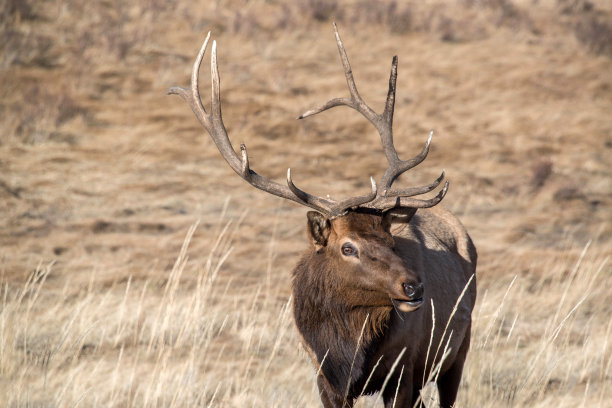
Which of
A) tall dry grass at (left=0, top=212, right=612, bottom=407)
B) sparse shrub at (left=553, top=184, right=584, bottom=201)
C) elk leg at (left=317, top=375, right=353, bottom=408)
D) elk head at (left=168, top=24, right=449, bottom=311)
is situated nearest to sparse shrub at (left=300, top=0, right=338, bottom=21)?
sparse shrub at (left=553, top=184, right=584, bottom=201)

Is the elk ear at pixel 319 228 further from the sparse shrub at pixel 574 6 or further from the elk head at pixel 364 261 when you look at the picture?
the sparse shrub at pixel 574 6

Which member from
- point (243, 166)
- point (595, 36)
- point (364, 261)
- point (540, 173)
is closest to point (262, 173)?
point (540, 173)

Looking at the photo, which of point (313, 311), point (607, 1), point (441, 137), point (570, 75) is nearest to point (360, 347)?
point (313, 311)

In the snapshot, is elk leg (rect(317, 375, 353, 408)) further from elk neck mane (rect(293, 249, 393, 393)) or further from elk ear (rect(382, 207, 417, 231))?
elk ear (rect(382, 207, 417, 231))

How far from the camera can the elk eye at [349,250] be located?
182 inches

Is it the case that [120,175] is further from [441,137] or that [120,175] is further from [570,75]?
[570,75]

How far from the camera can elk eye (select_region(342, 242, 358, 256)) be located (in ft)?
15.2

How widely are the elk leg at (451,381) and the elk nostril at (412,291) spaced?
1.60 meters

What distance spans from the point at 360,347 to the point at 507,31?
20618 mm

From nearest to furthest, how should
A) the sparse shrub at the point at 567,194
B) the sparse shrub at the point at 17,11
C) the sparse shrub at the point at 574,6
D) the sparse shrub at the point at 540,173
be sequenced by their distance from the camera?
the sparse shrub at the point at 567,194
the sparse shrub at the point at 540,173
the sparse shrub at the point at 17,11
the sparse shrub at the point at 574,6

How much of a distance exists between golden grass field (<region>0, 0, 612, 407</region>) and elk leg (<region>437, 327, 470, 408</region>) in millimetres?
271

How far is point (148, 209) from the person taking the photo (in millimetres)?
13508

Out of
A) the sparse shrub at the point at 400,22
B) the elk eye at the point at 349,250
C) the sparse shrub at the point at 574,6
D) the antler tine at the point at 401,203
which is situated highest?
the sparse shrub at the point at 574,6

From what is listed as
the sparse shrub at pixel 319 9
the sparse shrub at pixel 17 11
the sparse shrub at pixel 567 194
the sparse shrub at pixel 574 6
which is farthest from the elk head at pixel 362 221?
the sparse shrub at pixel 574 6
